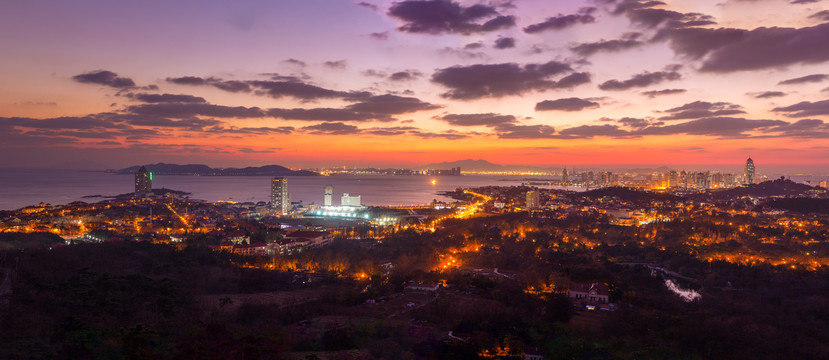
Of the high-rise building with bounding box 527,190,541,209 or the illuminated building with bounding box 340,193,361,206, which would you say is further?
the illuminated building with bounding box 340,193,361,206

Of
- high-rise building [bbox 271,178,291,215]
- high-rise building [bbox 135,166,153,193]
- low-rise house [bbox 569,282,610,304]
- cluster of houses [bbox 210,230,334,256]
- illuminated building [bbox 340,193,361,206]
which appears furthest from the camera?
high-rise building [bbox 135,166,153,193]

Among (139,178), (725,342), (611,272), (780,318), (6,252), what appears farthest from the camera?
(139,178)

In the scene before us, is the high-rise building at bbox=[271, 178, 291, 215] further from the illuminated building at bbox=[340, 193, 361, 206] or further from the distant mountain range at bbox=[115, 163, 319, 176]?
the distant mountain range at bbox=[115, 163, 319, 176]

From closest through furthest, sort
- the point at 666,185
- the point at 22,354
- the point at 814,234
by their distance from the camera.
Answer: the point at 22,354, the point at 814,234, the point at 666,185

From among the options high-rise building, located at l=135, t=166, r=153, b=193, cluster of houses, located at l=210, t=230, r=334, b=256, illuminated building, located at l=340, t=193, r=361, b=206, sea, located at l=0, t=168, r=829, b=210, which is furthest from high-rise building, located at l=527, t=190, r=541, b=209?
high-rise building, located at l=135, t=166, r=153, b=193

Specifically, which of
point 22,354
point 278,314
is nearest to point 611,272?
point 278,314

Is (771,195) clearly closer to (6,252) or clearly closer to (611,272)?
(611,272)

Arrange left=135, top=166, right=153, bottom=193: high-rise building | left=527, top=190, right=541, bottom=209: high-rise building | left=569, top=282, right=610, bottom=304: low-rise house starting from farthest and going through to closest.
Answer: left=135, top=166, right=153, bottom=193: high-rise building
left=527, top=190, right=541, bottom=209: high-rise building
left=569, top=282, right=610, bottom=304: low-rise house

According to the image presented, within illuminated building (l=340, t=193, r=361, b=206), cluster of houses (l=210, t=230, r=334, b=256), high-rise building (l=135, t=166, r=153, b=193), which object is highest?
high-rise building (l=135, t=166, r=153, b=193)

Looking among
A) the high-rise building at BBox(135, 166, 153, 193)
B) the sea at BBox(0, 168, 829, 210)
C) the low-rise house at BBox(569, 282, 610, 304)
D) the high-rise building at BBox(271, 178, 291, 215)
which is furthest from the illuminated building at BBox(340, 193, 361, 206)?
the low-rise house at BBox(569, 282, 610, 304)

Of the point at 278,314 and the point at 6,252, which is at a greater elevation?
the point at 6,252

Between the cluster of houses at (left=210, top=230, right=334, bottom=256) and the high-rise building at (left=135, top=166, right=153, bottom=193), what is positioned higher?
the high-rise building at (left=135, top=166, right=153, bottom=193)
